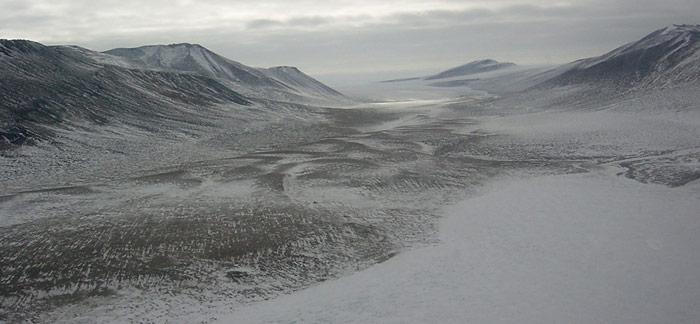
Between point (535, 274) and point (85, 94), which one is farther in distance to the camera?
point (85, 94)

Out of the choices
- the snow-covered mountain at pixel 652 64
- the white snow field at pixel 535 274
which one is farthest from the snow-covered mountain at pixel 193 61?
the white snow field at pixel 535 274

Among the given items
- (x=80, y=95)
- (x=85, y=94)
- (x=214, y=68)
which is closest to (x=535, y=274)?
(x=80, y=95)

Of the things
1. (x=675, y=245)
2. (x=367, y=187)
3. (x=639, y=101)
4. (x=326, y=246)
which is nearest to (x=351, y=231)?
(x=326, y=246)

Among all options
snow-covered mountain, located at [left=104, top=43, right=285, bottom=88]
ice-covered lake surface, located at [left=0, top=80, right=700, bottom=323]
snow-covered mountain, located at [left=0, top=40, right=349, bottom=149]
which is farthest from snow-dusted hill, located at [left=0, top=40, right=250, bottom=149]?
snow-covered mountain, located at [left=104, top=43, right=285, bottom=88]

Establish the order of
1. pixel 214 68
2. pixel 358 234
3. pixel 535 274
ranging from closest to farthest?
1. pixel 535 274
2. pixel 358 234
3. pixel 214 68

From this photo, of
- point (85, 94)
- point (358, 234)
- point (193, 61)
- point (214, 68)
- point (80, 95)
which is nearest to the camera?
point (358, 234)

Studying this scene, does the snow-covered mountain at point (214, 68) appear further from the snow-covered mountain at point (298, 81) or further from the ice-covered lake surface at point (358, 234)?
the ice-covered lake surface at point (358, 234)

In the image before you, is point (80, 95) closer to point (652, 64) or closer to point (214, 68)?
point (214, 68)

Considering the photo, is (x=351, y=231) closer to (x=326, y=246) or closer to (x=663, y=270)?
(x=326, y=246)
